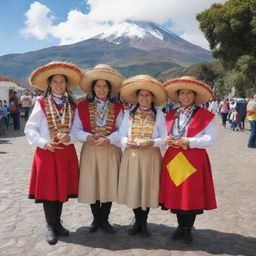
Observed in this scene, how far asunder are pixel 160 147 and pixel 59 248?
1.55 metres

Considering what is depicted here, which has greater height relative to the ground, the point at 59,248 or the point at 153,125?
the point at 153,125

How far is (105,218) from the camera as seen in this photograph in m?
4.20

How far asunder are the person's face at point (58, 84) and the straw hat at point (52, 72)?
2.3 inches

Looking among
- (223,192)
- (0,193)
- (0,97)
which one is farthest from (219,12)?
(0,193)

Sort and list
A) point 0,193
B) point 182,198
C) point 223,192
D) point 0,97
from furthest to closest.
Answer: point 0,97 < point 223,192 < point 0,193 < point 182,198

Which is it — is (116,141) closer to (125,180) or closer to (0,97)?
(125,180)

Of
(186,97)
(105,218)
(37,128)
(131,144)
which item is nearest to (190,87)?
(186,97)

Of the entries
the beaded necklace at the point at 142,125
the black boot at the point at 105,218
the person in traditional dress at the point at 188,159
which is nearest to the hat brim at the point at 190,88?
the person in traditional dress at the point at 188,159

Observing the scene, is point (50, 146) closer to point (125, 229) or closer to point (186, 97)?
point (125, 229)

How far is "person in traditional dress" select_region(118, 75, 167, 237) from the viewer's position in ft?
12.5

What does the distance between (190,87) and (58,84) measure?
1476 mm

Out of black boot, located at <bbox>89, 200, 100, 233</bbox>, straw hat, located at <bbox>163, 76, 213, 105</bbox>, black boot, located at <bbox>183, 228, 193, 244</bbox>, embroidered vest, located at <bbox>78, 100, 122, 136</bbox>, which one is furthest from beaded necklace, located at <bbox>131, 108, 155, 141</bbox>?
black boot, located at <bbox>183, 228, 193, 244</bbox>

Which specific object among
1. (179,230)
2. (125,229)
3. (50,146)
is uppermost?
(50,146)

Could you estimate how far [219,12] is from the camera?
22578 millimetres
